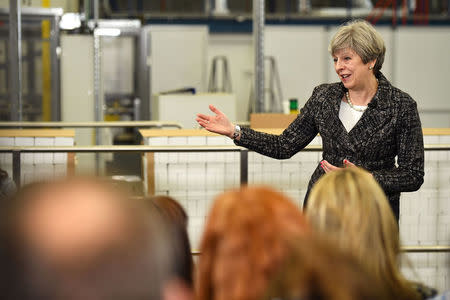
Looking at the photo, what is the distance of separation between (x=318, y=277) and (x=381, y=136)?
199cm

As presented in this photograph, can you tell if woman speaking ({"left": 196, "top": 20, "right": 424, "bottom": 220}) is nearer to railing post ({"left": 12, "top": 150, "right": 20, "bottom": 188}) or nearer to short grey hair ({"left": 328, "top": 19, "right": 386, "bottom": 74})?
short grey hair ({"left": 328, "top": 19, "right": 386, "bottom": 74})

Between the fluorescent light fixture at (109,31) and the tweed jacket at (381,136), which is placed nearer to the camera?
the tweed jacket at (381,136)

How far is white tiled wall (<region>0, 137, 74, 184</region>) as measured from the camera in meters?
4.22

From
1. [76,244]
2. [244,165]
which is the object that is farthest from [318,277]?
[244,165]

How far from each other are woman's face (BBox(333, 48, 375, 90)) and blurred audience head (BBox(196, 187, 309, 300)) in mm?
1798

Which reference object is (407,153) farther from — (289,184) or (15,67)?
(15,67)

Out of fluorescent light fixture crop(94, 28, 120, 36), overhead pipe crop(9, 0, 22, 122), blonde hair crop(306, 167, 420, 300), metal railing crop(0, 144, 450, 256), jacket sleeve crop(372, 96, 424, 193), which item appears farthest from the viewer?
fluorescent light fixture crop(94, 28, 120, 36)

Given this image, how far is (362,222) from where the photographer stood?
158 cm

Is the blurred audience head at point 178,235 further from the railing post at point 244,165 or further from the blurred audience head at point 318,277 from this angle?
the railing post at point 244,165

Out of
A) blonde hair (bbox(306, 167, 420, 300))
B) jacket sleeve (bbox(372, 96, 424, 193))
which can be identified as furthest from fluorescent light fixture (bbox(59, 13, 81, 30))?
blonde hair (bbox(306, 167, 420, 300))

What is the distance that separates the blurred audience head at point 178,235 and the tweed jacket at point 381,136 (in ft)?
4.87

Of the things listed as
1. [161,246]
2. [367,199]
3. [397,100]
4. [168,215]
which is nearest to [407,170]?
[397,100]

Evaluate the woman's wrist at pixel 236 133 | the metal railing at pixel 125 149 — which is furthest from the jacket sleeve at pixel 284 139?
the metal railing at pixel 125 149

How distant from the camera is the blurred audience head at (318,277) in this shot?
990mm
